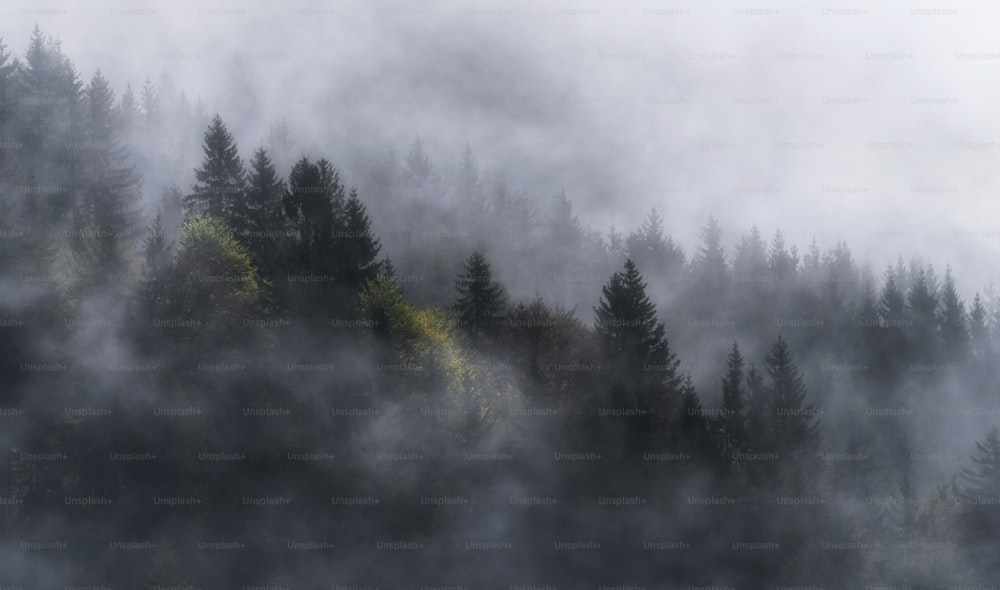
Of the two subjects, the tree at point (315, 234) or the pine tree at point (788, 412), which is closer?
the tree at point (315, 234)

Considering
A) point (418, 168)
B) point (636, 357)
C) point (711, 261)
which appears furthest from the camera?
point (418, 168)

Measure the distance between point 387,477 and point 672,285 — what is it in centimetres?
5852

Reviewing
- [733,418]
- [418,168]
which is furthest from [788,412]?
[418,168]

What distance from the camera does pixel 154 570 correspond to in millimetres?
50781

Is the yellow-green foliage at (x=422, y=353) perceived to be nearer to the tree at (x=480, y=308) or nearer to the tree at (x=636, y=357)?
the tree at (x=480, y=308)

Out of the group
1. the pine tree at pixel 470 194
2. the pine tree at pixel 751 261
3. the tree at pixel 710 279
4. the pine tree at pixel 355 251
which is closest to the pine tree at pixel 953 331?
the pine tree at pixel 751 261

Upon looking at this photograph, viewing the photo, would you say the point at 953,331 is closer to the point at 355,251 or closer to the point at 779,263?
the point at 779,263

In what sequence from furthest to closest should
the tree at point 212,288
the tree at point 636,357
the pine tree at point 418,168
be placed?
the pine tree at point 418,168 < the tree at point 636,357 < the tree at point 212,288

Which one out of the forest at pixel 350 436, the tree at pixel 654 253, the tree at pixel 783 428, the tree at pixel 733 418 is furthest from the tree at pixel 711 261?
the tree at pixel 733 418

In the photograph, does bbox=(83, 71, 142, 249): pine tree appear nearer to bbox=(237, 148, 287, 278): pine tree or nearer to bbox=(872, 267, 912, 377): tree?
bbox=(237, 148, 287, 278): pine tree

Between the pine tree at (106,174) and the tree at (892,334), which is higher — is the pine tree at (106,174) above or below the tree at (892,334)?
above

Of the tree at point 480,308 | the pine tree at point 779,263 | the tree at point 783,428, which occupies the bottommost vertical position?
the tree at point 783,428

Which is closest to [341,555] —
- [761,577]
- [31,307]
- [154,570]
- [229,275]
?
[154,570]

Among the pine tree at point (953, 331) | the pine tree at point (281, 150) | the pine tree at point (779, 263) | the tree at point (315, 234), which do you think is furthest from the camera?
the pine tree at point (281, 150)
